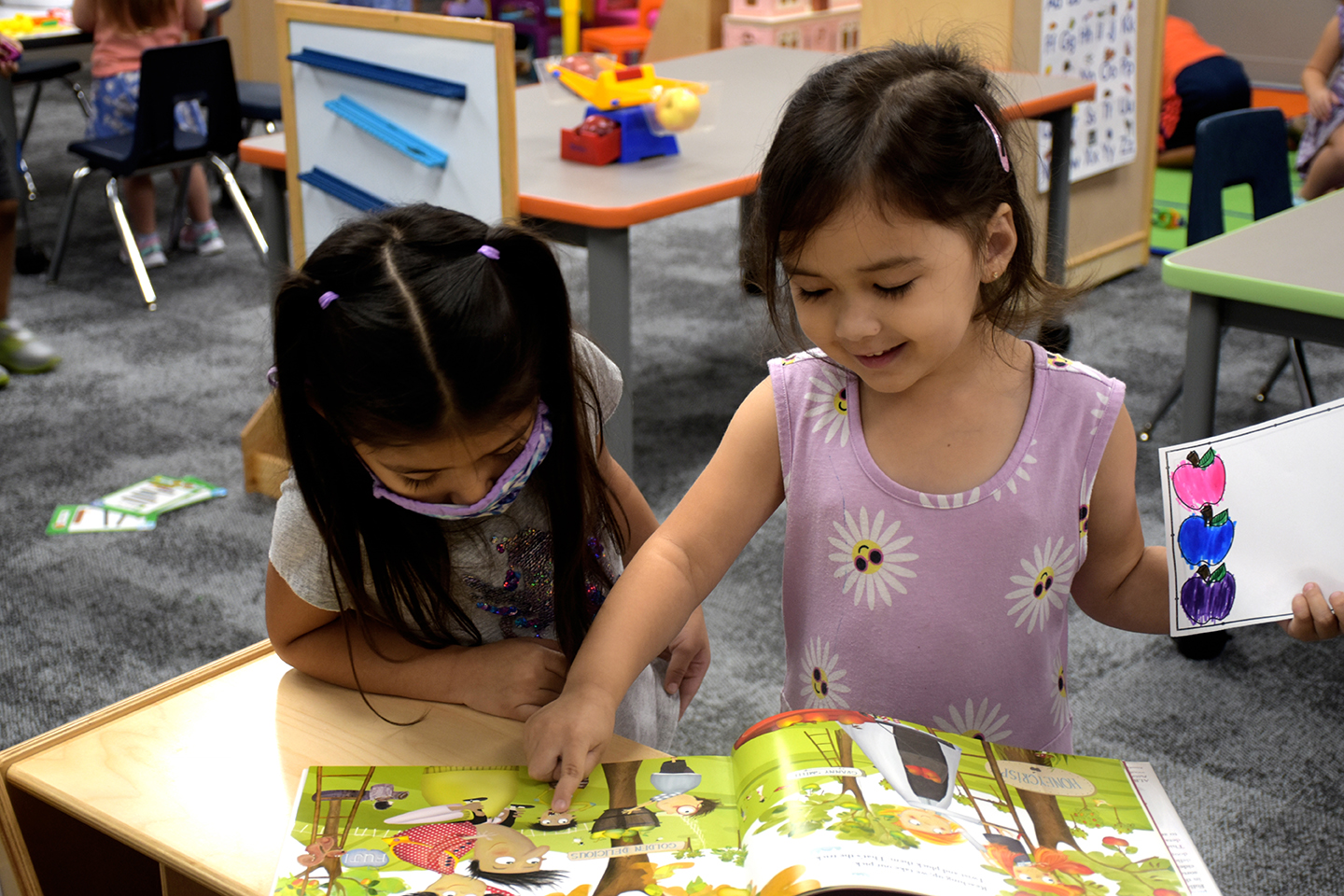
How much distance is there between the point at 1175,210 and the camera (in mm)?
3982

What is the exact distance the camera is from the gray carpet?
1.65 m

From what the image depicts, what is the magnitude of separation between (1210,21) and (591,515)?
6.17 meters

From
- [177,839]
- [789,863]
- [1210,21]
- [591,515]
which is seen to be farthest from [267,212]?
[1210,21]

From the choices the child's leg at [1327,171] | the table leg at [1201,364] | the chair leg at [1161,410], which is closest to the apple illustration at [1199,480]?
the table leg at [1201,364]

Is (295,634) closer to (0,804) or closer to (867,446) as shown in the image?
(0,804)

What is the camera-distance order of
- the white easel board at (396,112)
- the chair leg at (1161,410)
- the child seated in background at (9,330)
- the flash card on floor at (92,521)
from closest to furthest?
1. the white easel board at (396,112)
2. the flash card on floor at (92,521)
3. the chair leg at (1161,410)
4. the child seated in background at (9,330)

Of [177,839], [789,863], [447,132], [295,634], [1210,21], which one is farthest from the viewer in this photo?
[1210,21]

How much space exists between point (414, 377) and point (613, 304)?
3.98 ft

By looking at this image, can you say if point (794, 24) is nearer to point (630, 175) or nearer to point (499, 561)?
point (630, 175)

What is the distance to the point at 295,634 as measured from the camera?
86cm

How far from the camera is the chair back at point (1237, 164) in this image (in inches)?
88.1

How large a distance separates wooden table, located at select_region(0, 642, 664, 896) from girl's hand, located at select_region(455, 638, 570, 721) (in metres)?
0.01

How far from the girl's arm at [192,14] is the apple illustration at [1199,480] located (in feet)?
A: 12.4

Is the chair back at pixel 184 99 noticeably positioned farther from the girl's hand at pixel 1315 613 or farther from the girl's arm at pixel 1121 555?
the girl's hand at pixel 1315 613
